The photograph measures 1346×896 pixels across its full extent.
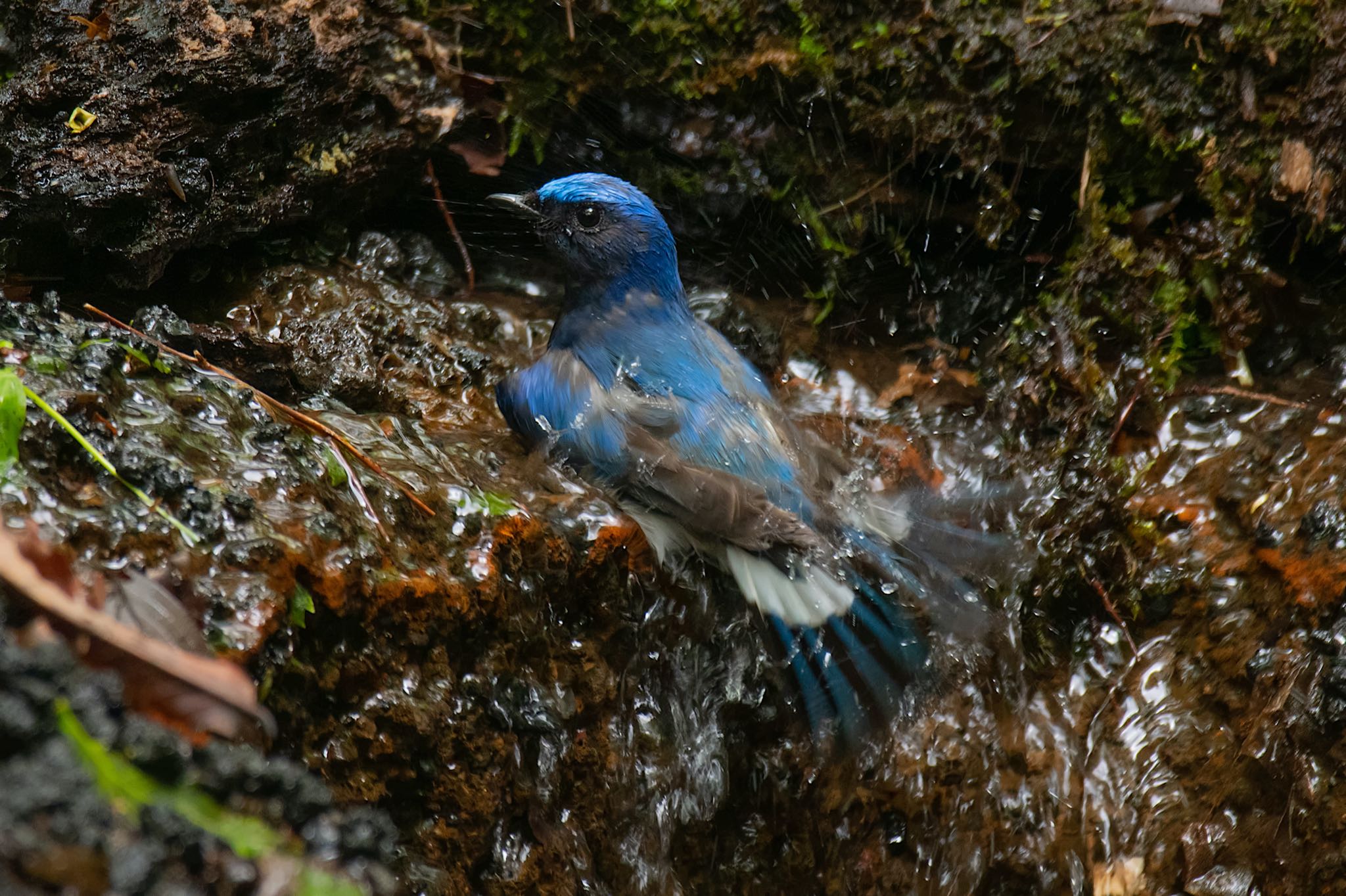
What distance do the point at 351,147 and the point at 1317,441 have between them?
3457mm

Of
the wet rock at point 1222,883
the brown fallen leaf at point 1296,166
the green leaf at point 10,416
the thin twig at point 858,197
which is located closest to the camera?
the green leaf at point 10,416

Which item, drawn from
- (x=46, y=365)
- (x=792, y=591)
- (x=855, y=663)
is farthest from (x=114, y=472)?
(x=855, y=663)

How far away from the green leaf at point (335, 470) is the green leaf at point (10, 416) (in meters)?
0.70

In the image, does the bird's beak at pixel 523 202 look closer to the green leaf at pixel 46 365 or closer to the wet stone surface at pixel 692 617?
the wet stone surface at pixel 692 617

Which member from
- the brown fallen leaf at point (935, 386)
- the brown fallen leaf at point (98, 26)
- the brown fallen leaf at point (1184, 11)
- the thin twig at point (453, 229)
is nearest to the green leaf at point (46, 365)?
the brown fallen leaf at point (98, 26)

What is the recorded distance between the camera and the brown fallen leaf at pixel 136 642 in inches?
63.2

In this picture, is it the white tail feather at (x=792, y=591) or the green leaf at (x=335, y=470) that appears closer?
the green leaf at (x=335, y=470)

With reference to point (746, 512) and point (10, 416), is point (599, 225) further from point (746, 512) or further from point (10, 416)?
point (10, 416)

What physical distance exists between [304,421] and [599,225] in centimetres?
156

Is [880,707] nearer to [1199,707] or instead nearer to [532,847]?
[1199,707]

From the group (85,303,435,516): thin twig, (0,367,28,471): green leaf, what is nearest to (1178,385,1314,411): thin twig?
(85,303,435,516): thin twig

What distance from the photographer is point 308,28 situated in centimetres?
351

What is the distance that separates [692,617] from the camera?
3338 millimetres

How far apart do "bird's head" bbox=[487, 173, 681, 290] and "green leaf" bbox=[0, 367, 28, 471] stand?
2.22 m
